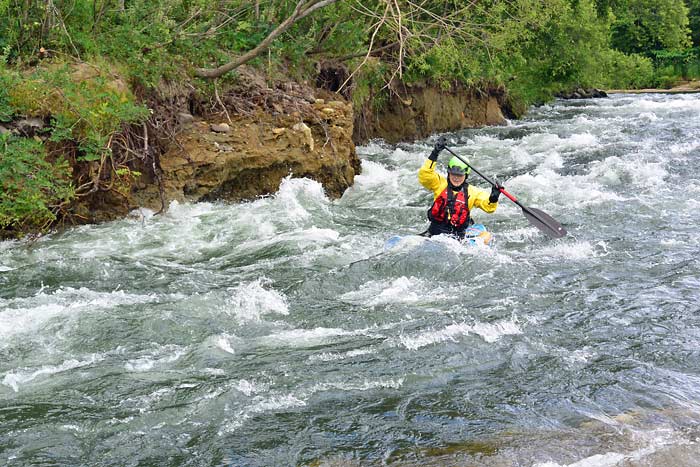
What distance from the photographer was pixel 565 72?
834 inches

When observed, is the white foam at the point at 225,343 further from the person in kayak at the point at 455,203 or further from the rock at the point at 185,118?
the rock at the point at 185,118

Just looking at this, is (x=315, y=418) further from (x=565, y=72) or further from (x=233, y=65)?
(x=565, y=72)

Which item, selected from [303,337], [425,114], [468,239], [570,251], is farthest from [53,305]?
[425,114]

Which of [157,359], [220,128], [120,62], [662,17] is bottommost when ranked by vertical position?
[157,359]

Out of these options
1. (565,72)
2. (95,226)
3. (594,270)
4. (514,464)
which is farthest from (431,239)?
(565,72)

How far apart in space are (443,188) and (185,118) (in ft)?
11.0

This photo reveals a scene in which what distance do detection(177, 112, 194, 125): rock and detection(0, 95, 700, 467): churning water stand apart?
1081 mm

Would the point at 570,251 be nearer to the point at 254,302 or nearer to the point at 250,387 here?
the point at 254,302

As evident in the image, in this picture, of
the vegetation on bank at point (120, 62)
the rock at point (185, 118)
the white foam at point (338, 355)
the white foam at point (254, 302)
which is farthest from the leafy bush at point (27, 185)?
the white foam at point (338, 355)

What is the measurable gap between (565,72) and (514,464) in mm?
18581

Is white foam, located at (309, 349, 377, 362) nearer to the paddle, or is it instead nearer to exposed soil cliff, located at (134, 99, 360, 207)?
the paddle

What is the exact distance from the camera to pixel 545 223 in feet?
27.7

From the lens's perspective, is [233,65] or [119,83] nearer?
[119,83]

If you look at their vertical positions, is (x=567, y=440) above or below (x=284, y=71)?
below
